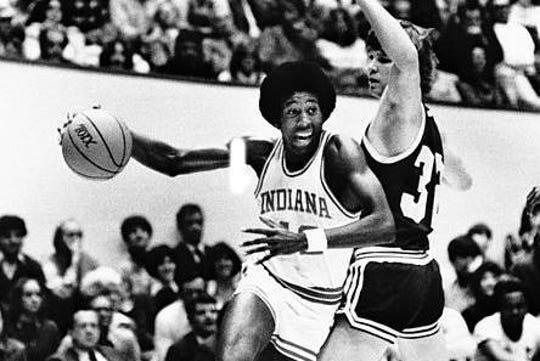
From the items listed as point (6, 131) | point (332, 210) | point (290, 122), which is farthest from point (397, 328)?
point (6, 131)

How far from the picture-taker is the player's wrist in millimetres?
4277

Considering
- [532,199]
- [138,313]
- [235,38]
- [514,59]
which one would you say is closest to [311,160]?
[235,38]

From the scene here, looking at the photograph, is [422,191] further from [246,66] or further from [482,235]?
[246,66]

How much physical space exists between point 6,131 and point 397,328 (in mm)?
1837

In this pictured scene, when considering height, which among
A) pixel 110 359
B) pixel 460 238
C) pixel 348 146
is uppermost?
pixel 348 146

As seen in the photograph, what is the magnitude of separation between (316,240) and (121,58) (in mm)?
1252

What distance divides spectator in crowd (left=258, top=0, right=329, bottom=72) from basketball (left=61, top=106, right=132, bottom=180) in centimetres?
81

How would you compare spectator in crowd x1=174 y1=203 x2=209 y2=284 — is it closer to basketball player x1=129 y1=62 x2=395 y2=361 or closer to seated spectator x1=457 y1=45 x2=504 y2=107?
basketball player x1=129 y1=62 x2=395 y2=361

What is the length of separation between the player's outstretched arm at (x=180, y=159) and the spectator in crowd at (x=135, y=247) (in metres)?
0.25

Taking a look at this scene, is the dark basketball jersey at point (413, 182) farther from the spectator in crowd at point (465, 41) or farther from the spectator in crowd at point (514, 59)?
the spectator in crowd at point (514, 59)

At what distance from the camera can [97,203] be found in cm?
475

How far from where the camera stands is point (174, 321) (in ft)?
15.8

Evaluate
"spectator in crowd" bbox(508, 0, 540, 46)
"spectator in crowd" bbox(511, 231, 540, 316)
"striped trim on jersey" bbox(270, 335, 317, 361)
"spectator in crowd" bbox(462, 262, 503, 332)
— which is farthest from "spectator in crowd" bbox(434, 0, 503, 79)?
"striped trim on jersey" bbox(270, 335, 317, 361)

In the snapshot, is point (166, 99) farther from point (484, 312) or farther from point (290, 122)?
point (484, 312)
